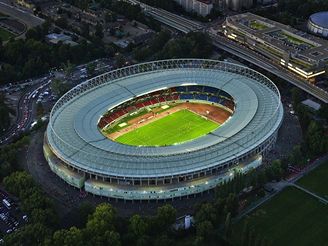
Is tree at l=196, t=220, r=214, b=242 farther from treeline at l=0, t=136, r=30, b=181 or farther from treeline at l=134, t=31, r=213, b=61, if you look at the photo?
treeline at l=134, t=31, r=213, b=61

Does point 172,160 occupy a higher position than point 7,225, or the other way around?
point 172,160

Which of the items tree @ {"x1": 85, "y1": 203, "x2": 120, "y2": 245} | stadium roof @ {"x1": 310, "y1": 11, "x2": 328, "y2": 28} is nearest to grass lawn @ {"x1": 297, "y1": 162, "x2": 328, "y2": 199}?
tree @ {"x1": 85, "y1": 203, "x2": 120, "y2": 245}

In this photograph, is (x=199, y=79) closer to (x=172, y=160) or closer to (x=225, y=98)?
(x=225, y=98)

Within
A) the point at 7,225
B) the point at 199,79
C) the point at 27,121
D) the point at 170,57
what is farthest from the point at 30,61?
the point at 7,225

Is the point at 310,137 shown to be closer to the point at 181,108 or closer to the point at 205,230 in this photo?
the point at 181,108

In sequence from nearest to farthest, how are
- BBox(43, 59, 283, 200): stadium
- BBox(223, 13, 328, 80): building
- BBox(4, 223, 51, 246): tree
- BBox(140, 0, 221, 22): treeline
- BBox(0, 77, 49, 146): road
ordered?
1. BBox(4, 223, 51, 246): tree
2. BBox(43, 59, 283, 200): stadium
3. BBox(0, 77, 49, 146): road
4. BBox(223, 13, 328, 80): building
5. BBox(140, 0, 221, 22): treeline
